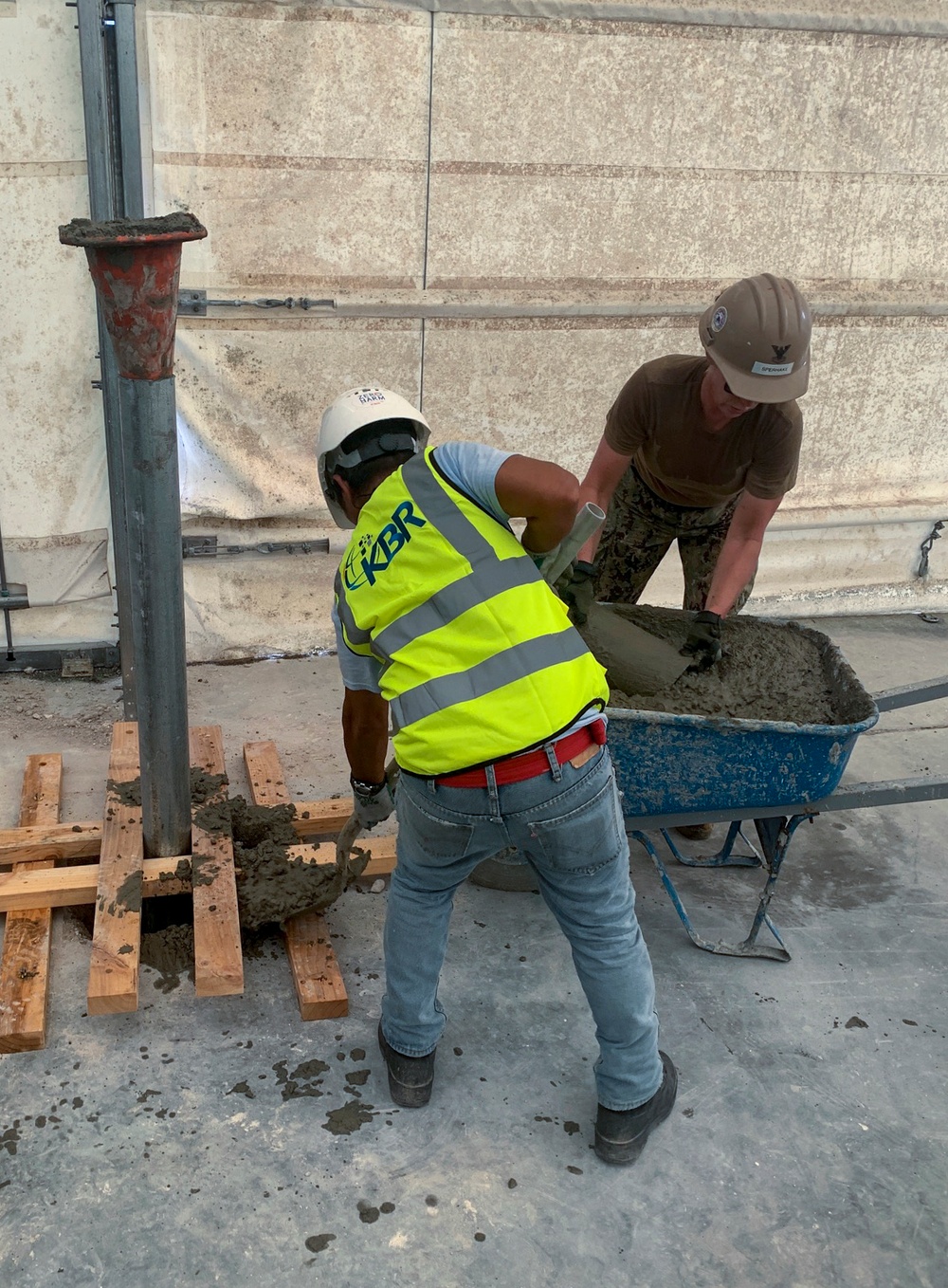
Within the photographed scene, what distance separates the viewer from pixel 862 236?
491 centimetres

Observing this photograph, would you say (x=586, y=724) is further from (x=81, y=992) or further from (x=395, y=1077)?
(x=81, y=992)

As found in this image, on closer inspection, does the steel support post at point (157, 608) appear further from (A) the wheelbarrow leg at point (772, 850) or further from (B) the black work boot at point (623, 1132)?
(A) the wheelbarrow leg at point (772, 850)

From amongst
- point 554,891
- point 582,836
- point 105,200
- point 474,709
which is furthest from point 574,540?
point 105,200

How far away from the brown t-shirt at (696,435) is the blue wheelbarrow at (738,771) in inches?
31.0

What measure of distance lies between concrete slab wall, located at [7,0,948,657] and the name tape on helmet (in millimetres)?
1778

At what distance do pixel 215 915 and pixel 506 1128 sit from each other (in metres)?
0.93

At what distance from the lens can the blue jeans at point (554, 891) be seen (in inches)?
85.1

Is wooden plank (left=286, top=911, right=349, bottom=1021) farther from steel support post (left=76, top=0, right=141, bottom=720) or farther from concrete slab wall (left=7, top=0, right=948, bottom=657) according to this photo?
concrete slab wall (left=7, top=0, right=948, bottom=657)

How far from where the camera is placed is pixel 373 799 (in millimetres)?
2590

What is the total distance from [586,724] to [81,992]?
1592mm

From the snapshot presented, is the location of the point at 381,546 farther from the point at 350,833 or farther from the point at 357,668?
the point at 350,833

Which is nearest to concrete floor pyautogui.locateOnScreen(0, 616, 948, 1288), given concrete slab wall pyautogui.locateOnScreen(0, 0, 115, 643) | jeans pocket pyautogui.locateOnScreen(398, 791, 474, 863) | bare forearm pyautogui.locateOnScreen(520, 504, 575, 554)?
jeans pocket pyautogui.locateOnScreen(398, 791, 474, 863)

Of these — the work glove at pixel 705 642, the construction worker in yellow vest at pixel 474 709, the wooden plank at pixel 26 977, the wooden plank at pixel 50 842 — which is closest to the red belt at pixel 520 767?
the construction worker in yellow vest at pixel 474 709

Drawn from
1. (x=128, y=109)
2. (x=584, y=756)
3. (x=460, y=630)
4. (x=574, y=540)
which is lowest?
(x=584, y=756)
